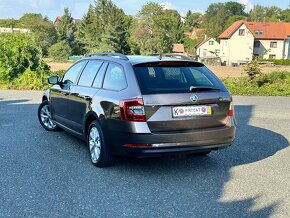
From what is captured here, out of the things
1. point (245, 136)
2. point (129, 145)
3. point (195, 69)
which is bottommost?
point (245, 136)

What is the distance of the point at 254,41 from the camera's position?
7288 centimetres

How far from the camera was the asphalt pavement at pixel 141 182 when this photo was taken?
13.2 feet

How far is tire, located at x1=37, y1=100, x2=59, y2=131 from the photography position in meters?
7.98

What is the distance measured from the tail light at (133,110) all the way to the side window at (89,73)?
1.36 m

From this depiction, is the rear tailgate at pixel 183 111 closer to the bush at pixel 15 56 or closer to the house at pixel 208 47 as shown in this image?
the bush at pixel 15 56

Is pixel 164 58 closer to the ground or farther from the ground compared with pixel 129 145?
farther from the ground

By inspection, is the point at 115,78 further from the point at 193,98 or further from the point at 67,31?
the point at 67,31

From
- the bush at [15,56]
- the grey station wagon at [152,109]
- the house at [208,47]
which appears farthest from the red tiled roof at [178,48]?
the grey station wagon at [152,109]

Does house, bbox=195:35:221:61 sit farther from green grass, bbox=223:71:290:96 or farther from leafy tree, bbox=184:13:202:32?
green grass, bbox=223:71:290:96

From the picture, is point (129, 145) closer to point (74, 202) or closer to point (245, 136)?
point (74, 202)

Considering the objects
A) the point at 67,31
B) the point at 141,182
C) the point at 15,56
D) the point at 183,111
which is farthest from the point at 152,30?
the point at 141,182

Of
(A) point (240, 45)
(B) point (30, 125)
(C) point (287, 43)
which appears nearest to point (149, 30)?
(A) point (240, 45)

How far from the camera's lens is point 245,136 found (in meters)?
7.80

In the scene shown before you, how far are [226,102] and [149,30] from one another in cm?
6339
